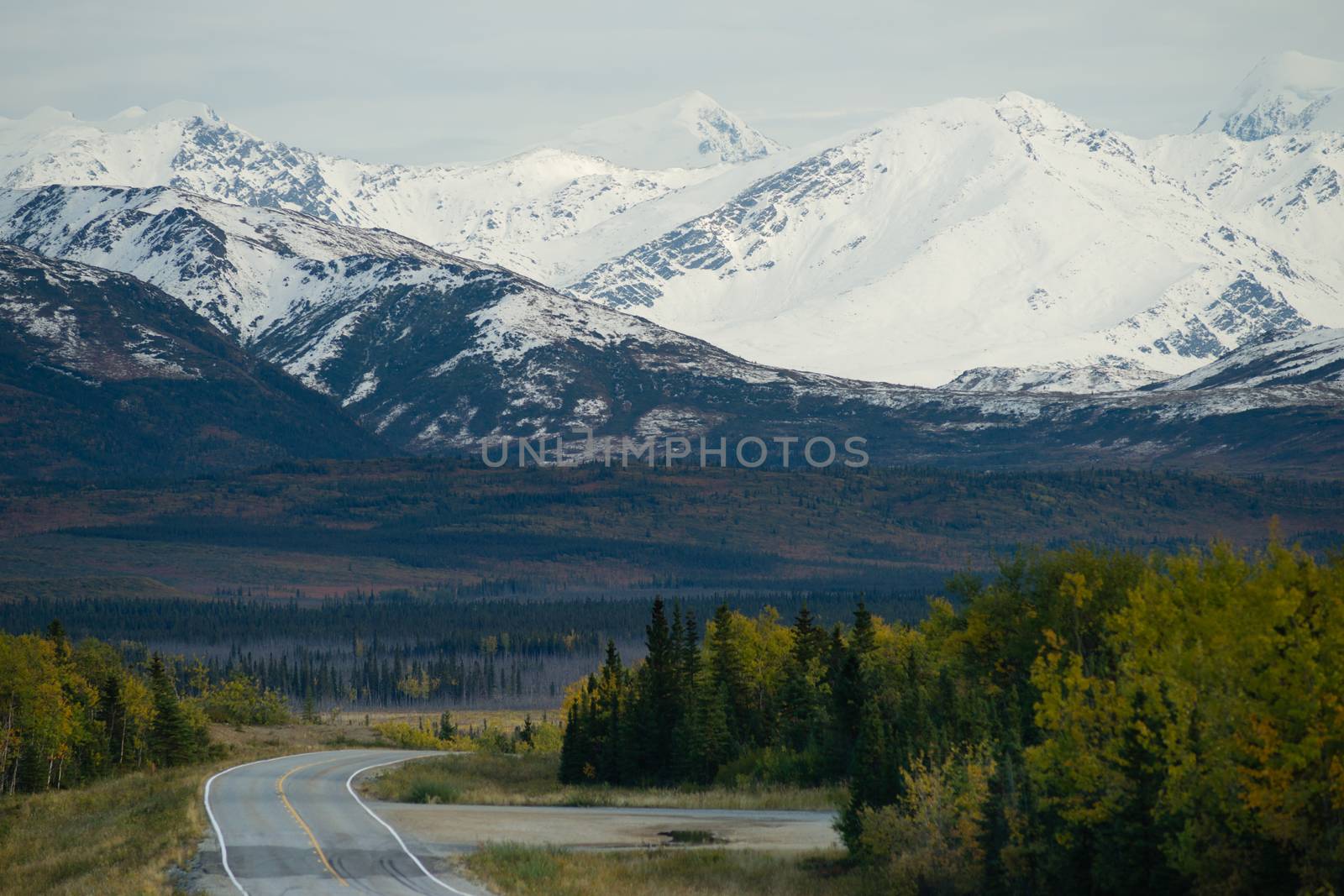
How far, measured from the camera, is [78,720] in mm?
113750

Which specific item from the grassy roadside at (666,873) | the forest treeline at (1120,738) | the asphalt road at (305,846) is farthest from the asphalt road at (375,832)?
the forest treeline at (1120,738)

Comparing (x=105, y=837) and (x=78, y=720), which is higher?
(x=105, y=837)

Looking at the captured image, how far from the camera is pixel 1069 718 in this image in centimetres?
5041

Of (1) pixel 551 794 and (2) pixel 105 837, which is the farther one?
(1) pixel 551 794

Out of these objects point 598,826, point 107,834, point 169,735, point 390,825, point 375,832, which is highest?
point 375,832

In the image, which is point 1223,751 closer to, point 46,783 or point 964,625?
point 964,625

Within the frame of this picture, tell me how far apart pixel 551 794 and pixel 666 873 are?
103ft

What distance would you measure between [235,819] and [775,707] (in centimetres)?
4222

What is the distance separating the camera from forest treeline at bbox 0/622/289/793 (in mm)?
107625

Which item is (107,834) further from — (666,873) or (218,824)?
(666,873)

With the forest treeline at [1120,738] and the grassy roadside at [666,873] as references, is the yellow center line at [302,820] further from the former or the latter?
the forest treeline at [1120,738]

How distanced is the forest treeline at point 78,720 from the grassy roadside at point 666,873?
57492 millimetres

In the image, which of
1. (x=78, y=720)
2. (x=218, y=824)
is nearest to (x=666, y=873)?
(x=218, y=824)

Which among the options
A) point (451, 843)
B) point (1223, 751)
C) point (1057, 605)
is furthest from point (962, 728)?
point (1223, 751)
